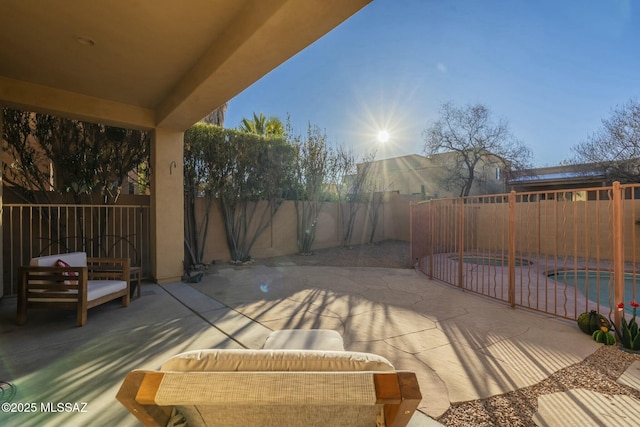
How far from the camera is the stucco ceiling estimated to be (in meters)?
2.54

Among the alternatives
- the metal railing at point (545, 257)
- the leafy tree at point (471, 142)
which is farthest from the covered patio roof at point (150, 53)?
the leafy tree at point (471, 142)

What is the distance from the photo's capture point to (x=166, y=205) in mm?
5328

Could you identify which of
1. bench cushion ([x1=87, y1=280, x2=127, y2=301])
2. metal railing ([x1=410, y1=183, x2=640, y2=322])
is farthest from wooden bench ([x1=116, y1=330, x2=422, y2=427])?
bench cushion ([x1=87, y1=280, x2=127, y2=301])

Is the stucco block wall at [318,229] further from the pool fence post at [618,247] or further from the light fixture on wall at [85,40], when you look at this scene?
the pool fence post at [618,247]

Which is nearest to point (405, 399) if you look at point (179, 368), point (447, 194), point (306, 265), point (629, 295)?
point (179, 368)

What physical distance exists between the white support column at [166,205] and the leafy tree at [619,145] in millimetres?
13102

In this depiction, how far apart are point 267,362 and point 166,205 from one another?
5211 mm

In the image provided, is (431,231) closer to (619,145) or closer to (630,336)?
(630,336)

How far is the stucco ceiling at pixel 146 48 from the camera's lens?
2.54 m

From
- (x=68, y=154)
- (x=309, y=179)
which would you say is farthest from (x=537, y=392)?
(x=309, y=179)

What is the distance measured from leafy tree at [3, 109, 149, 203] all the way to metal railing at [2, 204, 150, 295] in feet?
1.02

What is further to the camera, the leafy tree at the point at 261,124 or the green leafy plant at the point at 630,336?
the leafy tree at the point at 261,124

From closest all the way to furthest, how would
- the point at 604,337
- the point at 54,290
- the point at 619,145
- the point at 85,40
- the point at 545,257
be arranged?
the point at 604,337, the point at 85,40, the point at 54,290, the point at 545,257, the point at 619,145

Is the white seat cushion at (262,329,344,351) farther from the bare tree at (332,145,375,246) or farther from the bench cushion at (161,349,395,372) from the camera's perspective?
the bare tree at (332,145,375,246)
